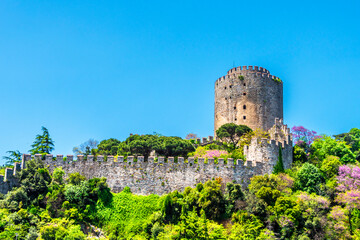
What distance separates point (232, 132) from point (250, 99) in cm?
540

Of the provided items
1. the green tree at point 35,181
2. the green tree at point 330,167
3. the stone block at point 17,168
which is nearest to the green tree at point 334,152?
the green tree at point 330,167

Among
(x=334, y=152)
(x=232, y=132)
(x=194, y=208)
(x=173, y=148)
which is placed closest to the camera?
(x=194, y=208)

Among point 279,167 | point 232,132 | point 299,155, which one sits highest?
point 232,132

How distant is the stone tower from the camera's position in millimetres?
60219

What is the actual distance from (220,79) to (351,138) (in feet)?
56.6

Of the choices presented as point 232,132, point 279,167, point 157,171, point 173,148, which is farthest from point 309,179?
point 232,132

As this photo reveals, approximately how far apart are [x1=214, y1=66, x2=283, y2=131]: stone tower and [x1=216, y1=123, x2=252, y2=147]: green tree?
2.86 meters

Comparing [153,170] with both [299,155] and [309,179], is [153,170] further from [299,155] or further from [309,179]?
[299,155]

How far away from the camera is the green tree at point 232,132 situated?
187 ft

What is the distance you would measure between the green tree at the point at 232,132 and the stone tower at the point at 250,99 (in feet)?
9.37

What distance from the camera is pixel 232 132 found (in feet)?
189

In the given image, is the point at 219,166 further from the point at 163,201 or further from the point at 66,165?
the point at 66,165

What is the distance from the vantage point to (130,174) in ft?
144

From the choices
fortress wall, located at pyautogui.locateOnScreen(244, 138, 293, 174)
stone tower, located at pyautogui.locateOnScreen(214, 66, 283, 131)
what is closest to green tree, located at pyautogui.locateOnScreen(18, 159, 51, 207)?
fortress wall, located at pyautogui.locateOnScreen(244, 138, 293, 174)
